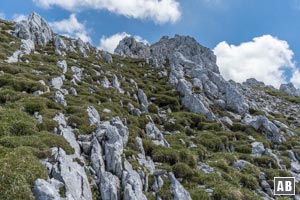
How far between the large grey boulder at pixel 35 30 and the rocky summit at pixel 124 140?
423 centimetres

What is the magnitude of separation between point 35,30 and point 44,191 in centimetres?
5469

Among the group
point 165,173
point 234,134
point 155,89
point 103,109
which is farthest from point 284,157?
point 155,89

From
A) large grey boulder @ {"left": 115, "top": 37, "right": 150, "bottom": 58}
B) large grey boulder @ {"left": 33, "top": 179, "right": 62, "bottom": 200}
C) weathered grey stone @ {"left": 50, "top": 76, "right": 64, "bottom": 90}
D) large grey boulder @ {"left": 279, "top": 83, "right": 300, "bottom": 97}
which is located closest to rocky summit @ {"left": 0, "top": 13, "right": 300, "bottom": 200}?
large grey boulder @ {"left": 33, "top": 179, "right": 62, "bottom": 200}

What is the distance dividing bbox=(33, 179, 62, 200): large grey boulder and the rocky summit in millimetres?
40

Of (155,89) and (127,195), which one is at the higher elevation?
(155,89)

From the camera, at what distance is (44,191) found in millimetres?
11859

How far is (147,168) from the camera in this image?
788 inches

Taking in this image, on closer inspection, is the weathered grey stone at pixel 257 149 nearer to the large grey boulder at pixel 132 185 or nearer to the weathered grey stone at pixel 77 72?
the large grey boulder at pixel 132 185

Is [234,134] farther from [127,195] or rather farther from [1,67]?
[1,67]

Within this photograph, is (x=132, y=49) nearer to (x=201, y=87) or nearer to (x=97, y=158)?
(x=201, y=87)

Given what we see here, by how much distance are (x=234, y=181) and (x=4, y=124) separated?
16000mm

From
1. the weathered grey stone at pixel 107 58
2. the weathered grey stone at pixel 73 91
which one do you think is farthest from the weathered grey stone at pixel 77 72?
the weathered grey stone at pixel 107 58

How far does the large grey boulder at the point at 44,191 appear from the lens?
38.4ft

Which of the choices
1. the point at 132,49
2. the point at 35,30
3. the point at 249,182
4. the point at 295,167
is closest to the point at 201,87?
the point at 295,167
